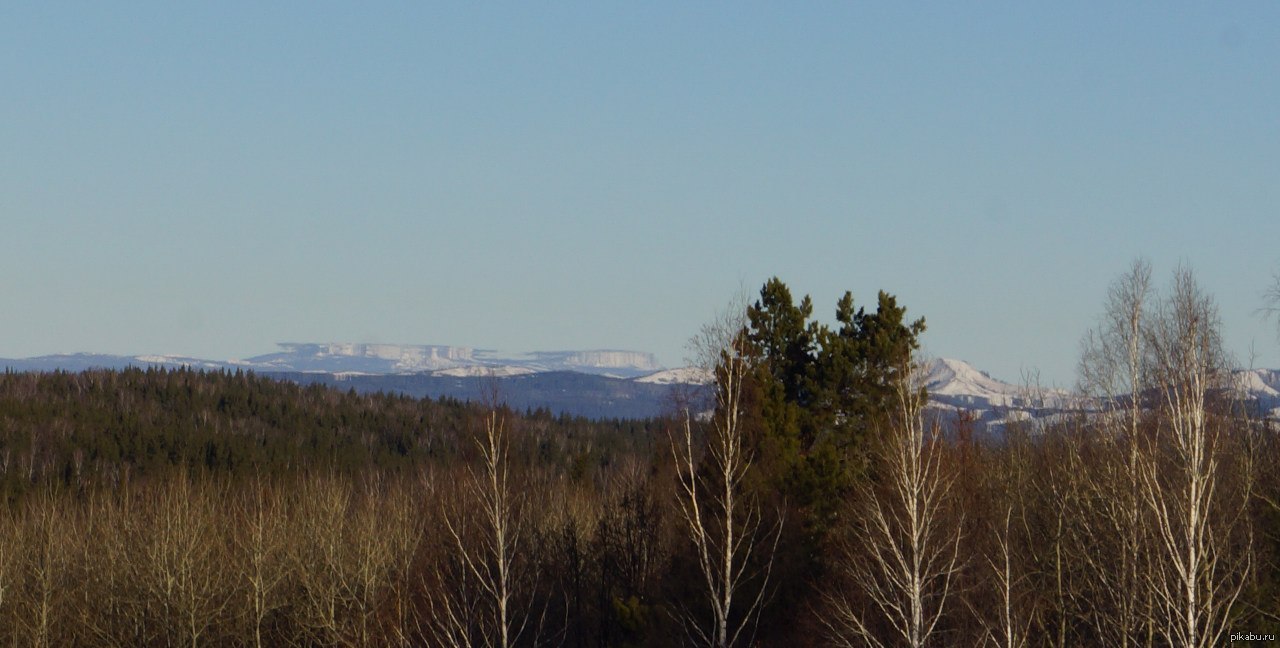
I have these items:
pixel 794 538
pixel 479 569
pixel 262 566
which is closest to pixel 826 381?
pixel 794 538

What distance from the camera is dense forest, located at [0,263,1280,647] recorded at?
→ 105 ft

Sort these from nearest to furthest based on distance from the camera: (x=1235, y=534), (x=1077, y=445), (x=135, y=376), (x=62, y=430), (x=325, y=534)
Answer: (x=1235, y=534), (x=1077, y=445), (x=325, y=534), (x=62, y=430), (x=135, y=376)

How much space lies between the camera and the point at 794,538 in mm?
42531

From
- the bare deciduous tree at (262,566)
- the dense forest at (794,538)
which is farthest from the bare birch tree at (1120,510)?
the bare deciduous tree at (262,566)

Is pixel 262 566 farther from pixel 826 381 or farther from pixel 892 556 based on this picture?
pixel 892 556

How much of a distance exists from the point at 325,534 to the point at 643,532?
12.4 metres

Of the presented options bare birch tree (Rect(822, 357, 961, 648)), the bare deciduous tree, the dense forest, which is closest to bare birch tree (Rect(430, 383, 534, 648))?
the dense forest

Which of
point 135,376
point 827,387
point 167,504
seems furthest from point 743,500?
point 135,376

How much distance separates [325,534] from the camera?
59781mm

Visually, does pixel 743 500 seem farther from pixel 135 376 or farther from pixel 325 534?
pixel 135 376

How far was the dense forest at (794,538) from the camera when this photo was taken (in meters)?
31.9

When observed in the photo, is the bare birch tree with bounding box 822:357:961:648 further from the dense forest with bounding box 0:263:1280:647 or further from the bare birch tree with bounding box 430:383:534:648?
the bare birch tree with bounding box 430:383:534:648

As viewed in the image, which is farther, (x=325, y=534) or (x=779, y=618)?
(x=325, y=534)

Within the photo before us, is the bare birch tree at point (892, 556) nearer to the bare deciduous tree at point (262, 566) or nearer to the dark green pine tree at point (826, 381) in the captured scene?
the dark green pine tree at point (826, 381)
